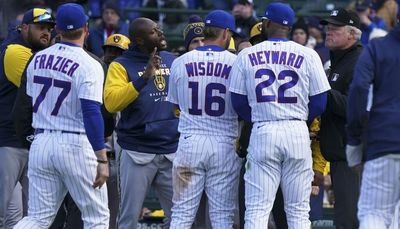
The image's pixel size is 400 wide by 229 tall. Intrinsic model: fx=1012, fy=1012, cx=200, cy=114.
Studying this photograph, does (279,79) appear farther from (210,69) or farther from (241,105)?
(210,69)

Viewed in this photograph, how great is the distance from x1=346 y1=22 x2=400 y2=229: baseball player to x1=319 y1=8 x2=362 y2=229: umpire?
118cm

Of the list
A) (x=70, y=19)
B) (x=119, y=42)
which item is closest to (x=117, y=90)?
(x=119, y=42)

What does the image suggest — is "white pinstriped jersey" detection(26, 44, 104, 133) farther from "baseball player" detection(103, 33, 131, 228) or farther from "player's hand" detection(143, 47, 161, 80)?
"baseball player" detection(103, 33, 131, 228)

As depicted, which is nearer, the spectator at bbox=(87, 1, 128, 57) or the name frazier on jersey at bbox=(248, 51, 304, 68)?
the name frazier on jersey at bbox=(248, 51, 304, 68)

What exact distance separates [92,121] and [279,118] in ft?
4.77

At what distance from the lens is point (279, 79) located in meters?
7.87

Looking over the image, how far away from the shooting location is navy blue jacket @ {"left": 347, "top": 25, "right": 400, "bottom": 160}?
22.9 feet

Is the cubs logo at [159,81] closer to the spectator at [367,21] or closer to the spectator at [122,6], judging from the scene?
the spectator at [367,21]

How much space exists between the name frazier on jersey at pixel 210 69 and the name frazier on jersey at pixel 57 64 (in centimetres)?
105

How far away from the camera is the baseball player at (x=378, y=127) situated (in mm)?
6984

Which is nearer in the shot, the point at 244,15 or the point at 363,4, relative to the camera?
the point at 244,15

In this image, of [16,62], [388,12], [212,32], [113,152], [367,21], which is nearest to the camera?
[212,32]

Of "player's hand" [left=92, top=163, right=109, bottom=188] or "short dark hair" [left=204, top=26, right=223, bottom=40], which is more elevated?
"short dark hair" [left=204, top=26, right=223, bottom=40]

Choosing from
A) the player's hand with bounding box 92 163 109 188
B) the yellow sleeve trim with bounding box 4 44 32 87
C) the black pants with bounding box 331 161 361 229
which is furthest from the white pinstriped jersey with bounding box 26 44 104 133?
the black pants with bounding box 331 161 361 229
